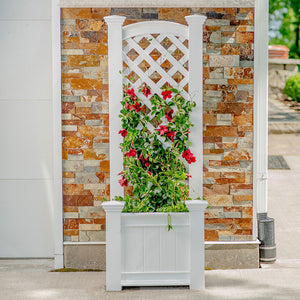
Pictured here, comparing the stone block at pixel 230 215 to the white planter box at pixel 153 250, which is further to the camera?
the stone block at pixel 230 215

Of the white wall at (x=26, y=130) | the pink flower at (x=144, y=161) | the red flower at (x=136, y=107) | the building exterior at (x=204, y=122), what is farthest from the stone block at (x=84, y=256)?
the red flower at (x=136, y=107)

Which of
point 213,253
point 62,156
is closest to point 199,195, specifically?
point 213,253

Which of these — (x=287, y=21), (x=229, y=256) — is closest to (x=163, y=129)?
(x=229, y=256)

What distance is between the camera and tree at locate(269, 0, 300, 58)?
1903 centimetres

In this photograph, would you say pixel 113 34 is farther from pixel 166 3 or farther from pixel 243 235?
pixel 243 235

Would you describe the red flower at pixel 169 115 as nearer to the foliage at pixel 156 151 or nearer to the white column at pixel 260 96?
the foliage at pixel 156 151

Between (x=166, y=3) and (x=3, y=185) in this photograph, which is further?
(x=3, y=185)

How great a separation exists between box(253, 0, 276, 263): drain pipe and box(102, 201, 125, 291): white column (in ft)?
4.45

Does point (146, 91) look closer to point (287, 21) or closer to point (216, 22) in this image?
point (216, 22)

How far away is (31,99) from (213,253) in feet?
7.03

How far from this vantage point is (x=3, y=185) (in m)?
5.29

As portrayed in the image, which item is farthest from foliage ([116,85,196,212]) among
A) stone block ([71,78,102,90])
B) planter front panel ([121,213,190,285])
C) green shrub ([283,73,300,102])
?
green shrub ([283,73,300,102])

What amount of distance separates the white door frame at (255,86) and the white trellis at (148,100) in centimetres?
29

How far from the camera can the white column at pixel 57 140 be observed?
4.87 metres
